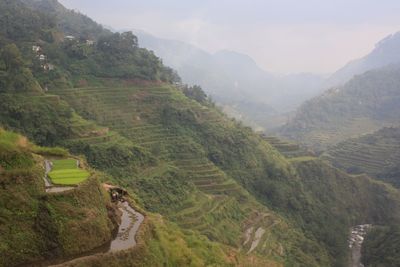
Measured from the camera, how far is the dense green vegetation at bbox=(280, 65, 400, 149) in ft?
339

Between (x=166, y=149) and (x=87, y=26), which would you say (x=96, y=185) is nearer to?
(x=166, y=149)

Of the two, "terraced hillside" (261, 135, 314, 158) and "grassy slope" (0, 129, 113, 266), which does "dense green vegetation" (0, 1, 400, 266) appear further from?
"terraced hillside" (261, 135, 314, 158)

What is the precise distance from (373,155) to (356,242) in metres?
26.0

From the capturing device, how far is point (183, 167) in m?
33.6

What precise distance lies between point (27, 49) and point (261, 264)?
99.3 ft

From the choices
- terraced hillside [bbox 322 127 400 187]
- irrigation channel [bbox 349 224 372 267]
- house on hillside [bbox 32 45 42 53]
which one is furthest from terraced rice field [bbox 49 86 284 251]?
terraced hillside [bbox 322 127 400 187]

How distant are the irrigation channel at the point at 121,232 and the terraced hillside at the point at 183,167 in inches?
452

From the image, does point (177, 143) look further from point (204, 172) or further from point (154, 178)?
point (154, 178)

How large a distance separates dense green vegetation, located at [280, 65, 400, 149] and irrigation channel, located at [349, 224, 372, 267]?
4334cm

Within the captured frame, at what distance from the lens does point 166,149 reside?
34469mm

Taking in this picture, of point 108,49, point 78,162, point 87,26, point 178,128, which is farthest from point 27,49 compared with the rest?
point 87,26

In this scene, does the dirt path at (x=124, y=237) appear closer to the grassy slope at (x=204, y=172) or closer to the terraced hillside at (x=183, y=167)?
the grassy slope at (x=204, y=172)

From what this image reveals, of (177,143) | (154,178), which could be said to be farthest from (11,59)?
(177,143)

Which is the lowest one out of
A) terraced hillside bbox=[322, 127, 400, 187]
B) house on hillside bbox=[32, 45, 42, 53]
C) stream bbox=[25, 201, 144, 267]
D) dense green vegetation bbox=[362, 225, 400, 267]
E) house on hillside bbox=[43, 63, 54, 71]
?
dense green vegetation bbox=[362, 225, 400, 267]
